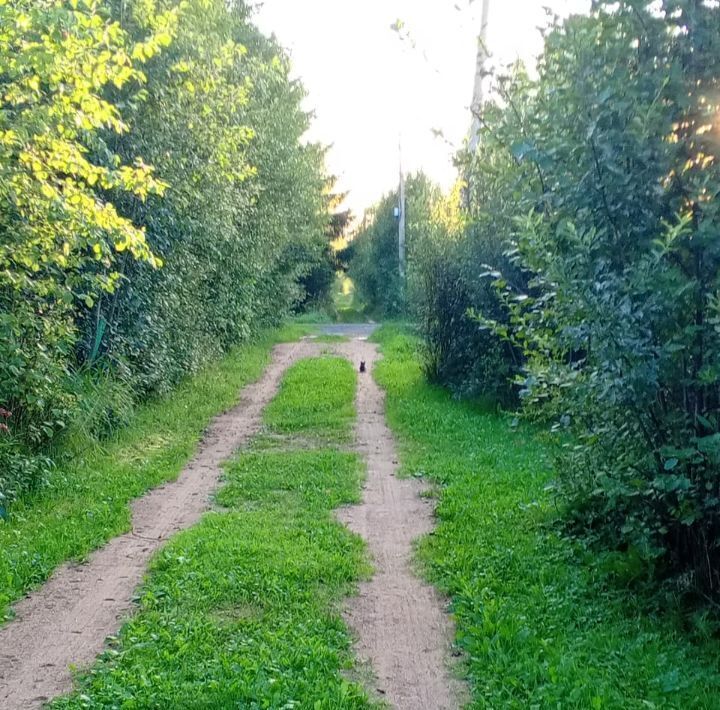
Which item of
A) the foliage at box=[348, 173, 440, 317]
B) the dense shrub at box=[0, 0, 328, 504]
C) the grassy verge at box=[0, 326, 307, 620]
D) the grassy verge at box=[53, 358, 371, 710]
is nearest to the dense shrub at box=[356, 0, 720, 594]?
the grassy verge at box=[53, 358, 371, 710]

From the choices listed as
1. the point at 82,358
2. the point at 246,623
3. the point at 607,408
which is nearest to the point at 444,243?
the point at 82,358

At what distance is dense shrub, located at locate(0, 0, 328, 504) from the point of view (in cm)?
591

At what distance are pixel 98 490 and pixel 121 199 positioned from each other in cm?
408

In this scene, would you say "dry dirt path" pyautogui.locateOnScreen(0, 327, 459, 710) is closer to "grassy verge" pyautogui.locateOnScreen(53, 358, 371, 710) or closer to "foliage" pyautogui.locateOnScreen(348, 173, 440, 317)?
"grassy verge" pyautogui.locateOnScreen(53, 358, 371, 710)

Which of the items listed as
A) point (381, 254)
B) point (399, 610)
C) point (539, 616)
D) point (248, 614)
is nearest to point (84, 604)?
point (248, 614)

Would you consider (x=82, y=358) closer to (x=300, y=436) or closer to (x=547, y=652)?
(x=300, y=436)

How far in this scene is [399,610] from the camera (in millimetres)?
4895

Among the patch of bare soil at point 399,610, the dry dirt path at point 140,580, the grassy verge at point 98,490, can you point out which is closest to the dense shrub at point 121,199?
the grassy verge at point 98,490

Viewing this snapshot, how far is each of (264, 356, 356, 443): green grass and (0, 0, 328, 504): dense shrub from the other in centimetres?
180

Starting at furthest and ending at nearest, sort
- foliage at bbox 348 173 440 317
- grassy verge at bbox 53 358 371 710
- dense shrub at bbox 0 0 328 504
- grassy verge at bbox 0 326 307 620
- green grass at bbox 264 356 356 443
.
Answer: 1. foliage at bbox 348 173 440 317
2. green grass at bbox 264 356 356 443
3. dense shrub at bbox 0 0 328 504
4. grassy verge at bbox 0 326 307 620
5. grassy verge at bbox 53 358 371 710

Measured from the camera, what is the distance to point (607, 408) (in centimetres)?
489

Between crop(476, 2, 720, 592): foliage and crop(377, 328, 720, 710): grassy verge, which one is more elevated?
crop(476, 2, 720, 592): foliage

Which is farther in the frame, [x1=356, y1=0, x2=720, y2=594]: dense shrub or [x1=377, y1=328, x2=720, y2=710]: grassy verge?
[x1=356, y1=0, x2=720, y2=594]: dense shrub

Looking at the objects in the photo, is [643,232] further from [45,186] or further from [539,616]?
[45,186]
